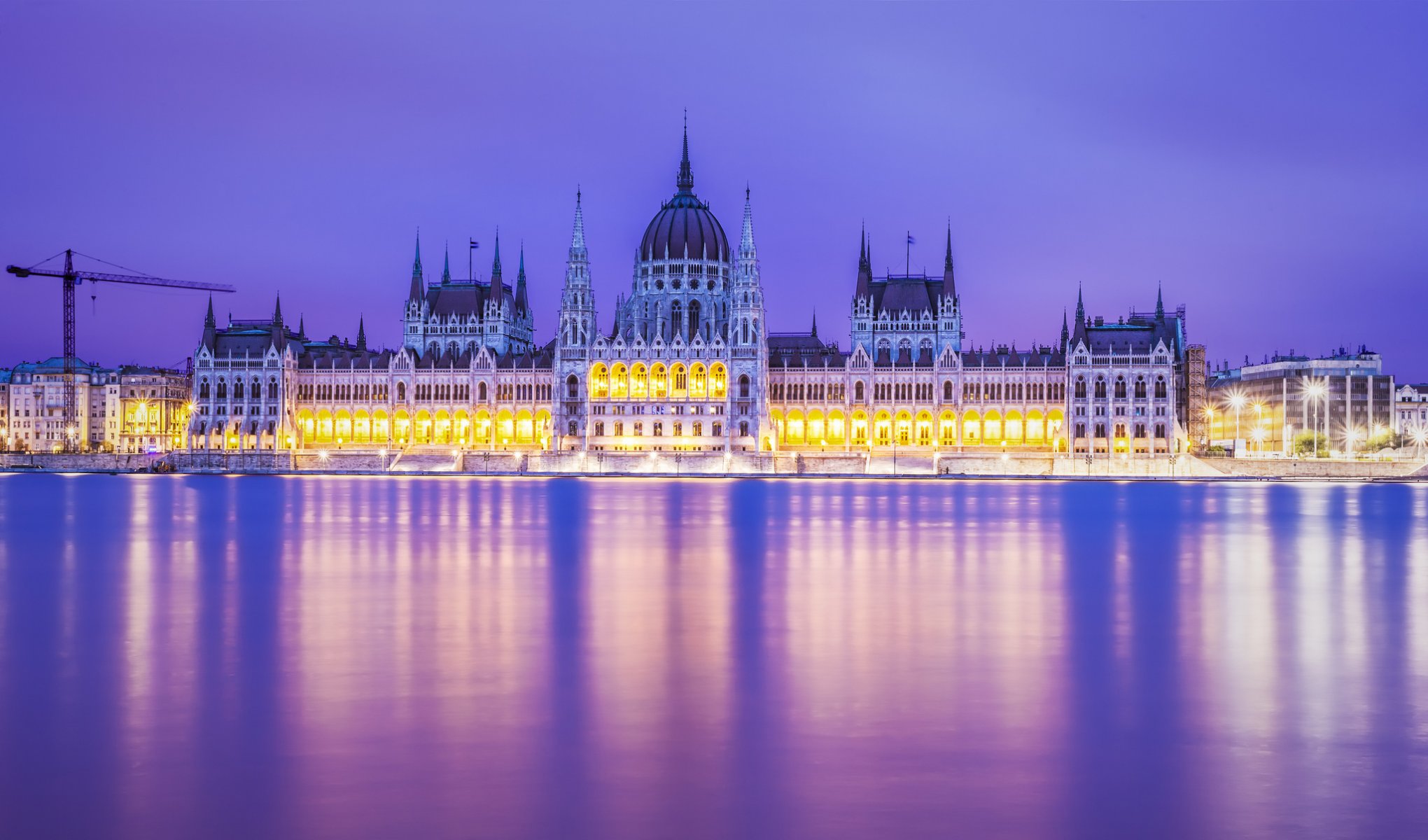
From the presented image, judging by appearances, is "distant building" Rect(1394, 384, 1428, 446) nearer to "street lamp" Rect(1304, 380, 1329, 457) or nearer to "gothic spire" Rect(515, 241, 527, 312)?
"street lamp" Rect(1304, 380, 1329, 457)

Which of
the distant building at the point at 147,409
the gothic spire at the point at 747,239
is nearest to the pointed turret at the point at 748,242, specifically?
the gothic spire at the point at 747,239

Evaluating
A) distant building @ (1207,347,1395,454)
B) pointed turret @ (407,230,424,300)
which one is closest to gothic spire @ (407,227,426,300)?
pointed turret @ (407,230,424,300)

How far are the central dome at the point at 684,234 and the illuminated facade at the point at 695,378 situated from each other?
7.6 inches

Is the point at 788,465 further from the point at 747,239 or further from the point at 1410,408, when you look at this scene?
the point at 1410,408

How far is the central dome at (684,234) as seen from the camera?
122m

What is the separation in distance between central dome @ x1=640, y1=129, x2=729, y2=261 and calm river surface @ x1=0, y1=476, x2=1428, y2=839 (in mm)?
92266

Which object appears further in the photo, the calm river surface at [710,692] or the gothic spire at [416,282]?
the gothic spire at [416,282]

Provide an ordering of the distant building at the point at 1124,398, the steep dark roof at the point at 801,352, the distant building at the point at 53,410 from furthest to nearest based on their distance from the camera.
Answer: the distant building at the point at 53,410
the steep dark roof at the point at 801,352
the distant building at the point at 1124,398

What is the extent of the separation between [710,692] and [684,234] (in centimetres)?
11105

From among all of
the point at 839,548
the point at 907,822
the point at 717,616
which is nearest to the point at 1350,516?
the point at 839,548

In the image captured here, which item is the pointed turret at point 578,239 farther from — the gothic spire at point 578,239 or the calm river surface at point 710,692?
the calm river surface at point 710,692

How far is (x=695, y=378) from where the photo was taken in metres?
111

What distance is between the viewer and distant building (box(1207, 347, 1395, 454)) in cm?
14300

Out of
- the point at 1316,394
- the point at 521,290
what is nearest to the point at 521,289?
the point at 521,290
